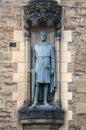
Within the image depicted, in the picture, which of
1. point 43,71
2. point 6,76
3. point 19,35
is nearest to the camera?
point 43,71

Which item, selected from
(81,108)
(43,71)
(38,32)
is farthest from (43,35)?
(81,108)

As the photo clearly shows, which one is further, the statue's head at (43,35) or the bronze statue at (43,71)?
the statue's head at (43,35)

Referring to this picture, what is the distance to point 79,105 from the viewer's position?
30.3 feet

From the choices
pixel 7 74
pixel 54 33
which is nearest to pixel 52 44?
pixel 54 33

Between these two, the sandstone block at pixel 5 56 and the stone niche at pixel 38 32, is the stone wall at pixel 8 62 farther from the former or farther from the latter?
the stone niche at pixel 38 32

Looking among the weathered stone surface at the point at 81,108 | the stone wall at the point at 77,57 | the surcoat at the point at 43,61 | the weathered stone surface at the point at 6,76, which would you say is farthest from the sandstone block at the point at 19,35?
the weathered stone surface at the point at 81,108

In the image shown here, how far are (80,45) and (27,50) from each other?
2.87 feet

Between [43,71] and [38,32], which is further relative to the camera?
[38,32]

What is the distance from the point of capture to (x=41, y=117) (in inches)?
357

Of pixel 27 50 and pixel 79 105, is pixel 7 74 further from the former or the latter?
pixel 79 105

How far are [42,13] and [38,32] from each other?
0.37 metres

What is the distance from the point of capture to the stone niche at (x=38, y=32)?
358 inches

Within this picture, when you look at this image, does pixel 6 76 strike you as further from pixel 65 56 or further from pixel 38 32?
pixel 65 56

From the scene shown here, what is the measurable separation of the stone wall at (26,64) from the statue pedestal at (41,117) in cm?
13
